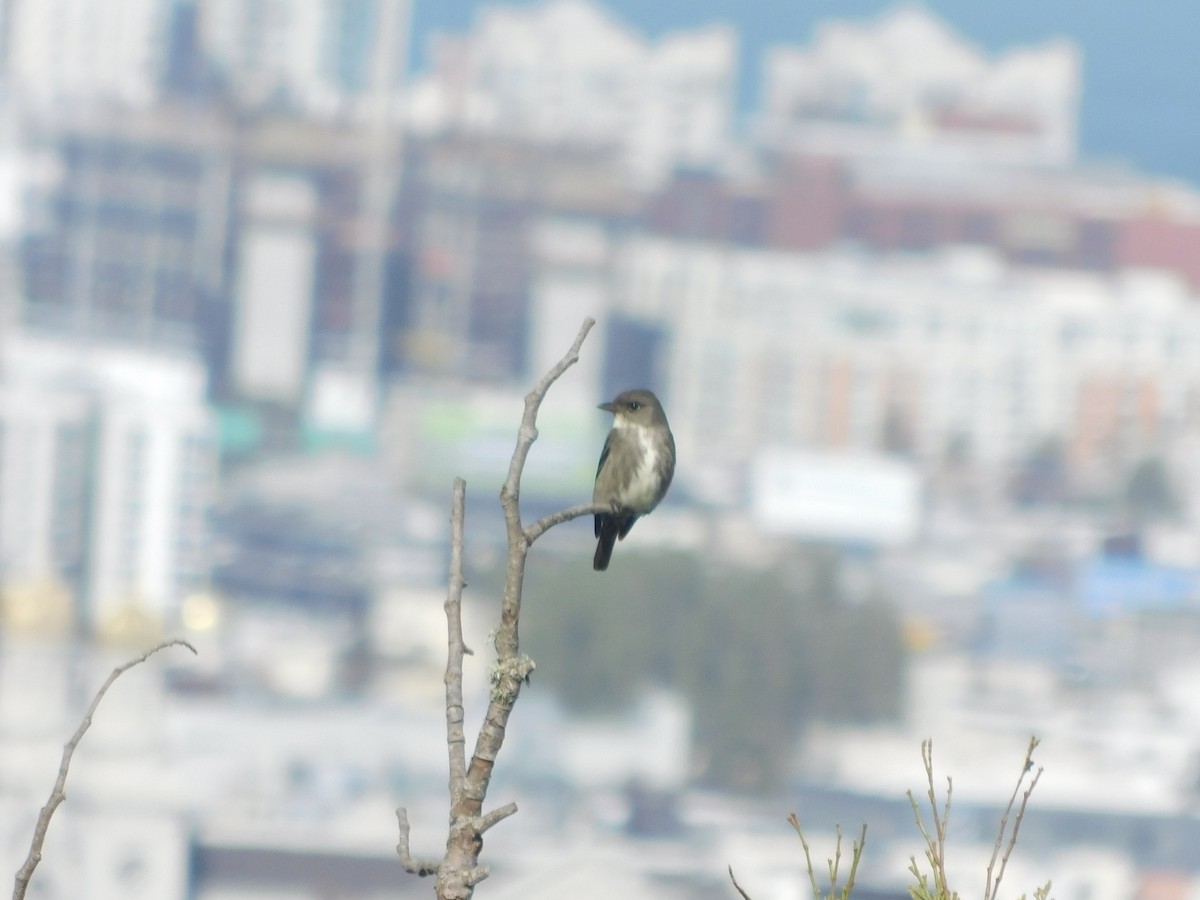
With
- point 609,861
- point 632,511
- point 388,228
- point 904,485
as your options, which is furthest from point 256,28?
point 632,511

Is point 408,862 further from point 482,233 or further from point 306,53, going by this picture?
point 306,53

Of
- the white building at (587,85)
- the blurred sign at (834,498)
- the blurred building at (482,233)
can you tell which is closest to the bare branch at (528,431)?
the blurred sign at (834,498)

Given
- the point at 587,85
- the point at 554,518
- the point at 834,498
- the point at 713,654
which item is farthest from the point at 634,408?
the point at 587,85

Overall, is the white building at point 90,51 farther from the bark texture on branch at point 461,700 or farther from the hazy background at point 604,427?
the bark texture on branch at point 461,700

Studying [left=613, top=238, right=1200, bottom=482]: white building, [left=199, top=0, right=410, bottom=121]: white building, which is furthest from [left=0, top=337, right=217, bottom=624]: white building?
[left=199, top=0, right=410, bottom=121]: white building

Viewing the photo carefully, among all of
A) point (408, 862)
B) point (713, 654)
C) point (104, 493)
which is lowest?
point (713, 654)

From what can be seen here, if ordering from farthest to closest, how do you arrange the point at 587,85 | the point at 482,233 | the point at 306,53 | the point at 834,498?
the point at 587,85, the point at 306,53, the point at 482,233, the point at 834,498

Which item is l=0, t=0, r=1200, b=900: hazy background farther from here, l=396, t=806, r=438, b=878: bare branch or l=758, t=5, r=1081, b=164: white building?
l=396, t=806, r=438, b=878: bare branch
